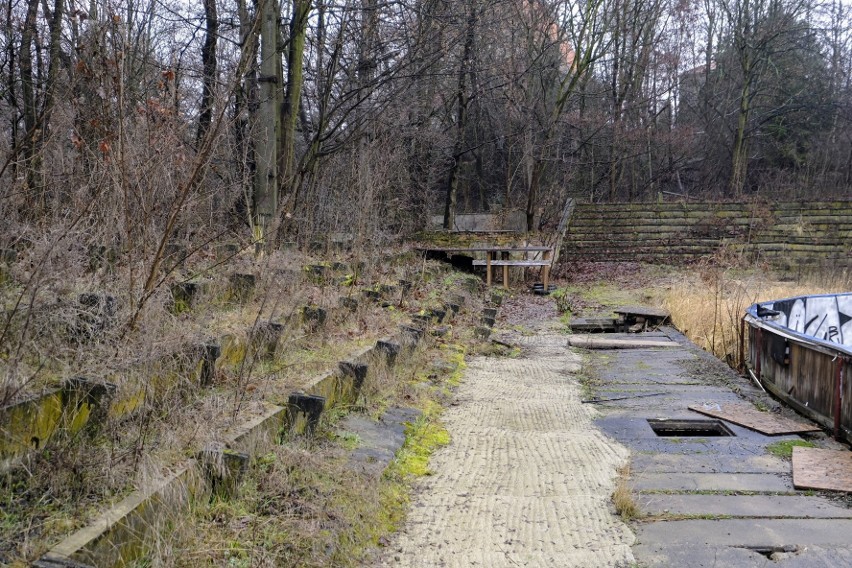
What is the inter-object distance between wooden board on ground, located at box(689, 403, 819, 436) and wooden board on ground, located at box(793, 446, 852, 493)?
566 mm

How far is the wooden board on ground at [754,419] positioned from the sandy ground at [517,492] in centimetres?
109

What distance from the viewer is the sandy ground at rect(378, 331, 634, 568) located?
345 centimetres

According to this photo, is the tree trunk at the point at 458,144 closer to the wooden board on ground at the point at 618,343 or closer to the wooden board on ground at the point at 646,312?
the wooden board on ground at the point at 646,312

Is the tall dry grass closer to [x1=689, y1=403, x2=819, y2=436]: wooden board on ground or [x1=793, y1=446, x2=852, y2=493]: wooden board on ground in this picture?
[x1=689, y1=403, x2=819, y2=436]: wooden board on ground

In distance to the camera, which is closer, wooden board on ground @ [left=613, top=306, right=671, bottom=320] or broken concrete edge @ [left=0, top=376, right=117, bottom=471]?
broken concrete edge @ [left=0, top=376, right=117, bottom=471]

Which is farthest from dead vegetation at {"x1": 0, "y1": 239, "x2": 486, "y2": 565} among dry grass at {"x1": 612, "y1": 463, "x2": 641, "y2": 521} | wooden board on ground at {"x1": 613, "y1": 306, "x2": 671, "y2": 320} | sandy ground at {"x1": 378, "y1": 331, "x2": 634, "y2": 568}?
wooden board on ground at {"x1": 613, "y1": 306, "x2": 671, "y2": 320}

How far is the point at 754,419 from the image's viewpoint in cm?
617

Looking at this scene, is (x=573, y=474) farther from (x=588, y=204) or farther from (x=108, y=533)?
(x=588, y=204)

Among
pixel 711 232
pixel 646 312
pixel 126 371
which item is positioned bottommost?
pixel 646 312

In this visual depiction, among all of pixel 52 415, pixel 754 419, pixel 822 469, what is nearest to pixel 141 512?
pixel 52 415

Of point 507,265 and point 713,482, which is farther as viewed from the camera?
point 507,265

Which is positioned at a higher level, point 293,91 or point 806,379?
point 293,91

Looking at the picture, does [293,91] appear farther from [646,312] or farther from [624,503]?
[624,503]

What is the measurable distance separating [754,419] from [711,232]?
14.4 metres
